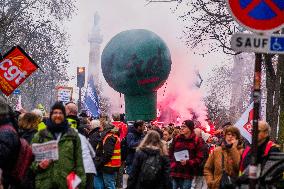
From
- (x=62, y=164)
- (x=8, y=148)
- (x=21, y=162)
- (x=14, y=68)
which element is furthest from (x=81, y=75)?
(x=8, y=148)

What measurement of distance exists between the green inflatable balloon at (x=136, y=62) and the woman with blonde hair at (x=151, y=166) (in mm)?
11949

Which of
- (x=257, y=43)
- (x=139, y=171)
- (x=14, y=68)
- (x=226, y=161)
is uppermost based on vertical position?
(x=14, y=68)

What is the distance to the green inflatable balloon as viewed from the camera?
23.0 m

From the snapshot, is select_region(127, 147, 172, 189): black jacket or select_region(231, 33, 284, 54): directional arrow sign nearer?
select_region(231, 33, 284, 54): directional arrow sign

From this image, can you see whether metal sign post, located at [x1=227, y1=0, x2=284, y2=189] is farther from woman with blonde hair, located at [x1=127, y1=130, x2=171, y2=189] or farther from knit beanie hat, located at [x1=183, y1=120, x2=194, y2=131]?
knit beanie hat, located at [x1=183, y1=120, x2=194, y2=131]

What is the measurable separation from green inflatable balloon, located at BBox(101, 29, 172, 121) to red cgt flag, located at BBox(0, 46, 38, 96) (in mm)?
7690

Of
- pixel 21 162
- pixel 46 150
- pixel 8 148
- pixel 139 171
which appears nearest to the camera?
pixel 8 148

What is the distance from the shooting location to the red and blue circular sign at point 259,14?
6.93 meters

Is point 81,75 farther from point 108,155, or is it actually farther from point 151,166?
point 151,166

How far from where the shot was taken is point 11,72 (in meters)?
15.4

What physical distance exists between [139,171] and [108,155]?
12.0 feet

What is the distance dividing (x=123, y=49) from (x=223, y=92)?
8471cm

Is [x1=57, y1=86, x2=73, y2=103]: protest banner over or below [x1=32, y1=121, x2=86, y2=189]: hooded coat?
over

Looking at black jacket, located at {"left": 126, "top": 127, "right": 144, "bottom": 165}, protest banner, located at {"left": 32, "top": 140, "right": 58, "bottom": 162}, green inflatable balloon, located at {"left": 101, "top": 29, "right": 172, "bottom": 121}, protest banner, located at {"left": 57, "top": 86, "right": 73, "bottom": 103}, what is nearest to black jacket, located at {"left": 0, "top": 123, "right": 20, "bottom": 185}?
protest banner, located at {"left": 32, "top": 140, "right": 58, "bottom": 162}
